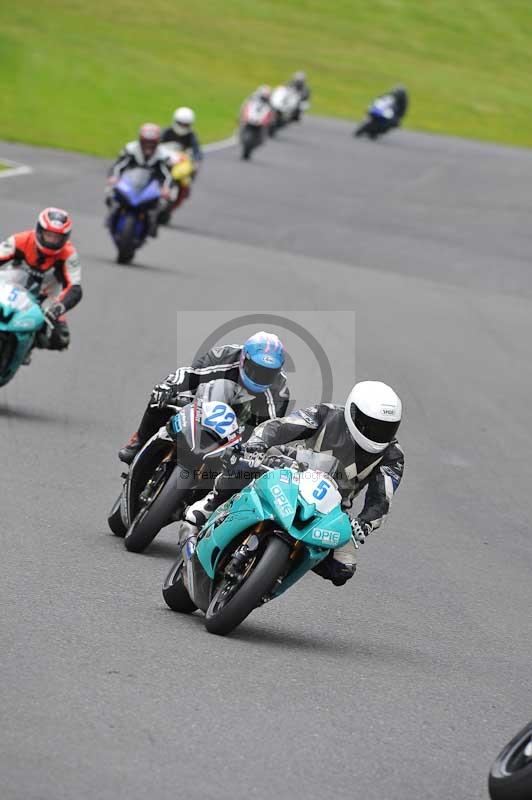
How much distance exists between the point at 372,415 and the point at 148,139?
55.1ft

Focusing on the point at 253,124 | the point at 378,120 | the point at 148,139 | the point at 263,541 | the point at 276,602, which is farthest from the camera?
the point at 378,120

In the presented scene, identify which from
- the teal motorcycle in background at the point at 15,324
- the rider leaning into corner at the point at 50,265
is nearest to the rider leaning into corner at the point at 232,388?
the teal motorcycle in background at the point at 15,324

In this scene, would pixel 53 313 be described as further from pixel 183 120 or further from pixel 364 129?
pixel 364 129

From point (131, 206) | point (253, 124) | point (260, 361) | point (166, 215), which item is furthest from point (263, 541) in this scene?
point (253, 124)

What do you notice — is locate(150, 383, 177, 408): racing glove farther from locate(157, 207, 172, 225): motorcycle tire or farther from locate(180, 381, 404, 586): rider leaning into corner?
locate(157, 207, 172, 225): motorcycle tire

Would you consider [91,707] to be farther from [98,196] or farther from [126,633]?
[98,196]

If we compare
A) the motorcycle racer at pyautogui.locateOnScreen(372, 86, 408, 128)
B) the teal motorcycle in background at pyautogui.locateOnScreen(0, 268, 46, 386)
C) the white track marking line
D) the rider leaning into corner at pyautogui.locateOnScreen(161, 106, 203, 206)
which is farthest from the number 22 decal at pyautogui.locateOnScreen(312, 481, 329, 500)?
the motorcycle racer at pyautogui.locateOnScreen(372, 86, 408, 128)

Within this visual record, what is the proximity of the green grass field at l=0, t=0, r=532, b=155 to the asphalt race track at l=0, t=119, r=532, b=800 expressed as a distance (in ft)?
58.0

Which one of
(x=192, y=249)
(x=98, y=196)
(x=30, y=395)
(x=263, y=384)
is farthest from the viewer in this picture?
(x=98, y=196)

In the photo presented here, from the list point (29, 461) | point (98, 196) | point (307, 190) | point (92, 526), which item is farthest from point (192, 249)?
point (92, 526)

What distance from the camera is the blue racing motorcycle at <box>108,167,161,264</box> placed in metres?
23.4

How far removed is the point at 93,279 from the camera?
21.9m

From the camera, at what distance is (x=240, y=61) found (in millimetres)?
71438

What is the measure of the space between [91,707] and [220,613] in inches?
58.5
